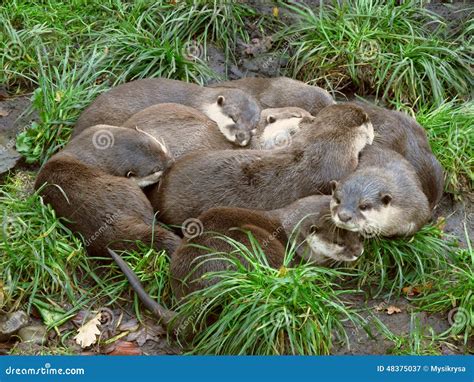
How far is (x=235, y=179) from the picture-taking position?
5.32m

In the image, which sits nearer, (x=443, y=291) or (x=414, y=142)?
(x=443, y=291)

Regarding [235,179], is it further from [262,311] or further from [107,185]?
[262,311]

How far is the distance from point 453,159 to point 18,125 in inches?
110

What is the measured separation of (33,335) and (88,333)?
0.27 meters

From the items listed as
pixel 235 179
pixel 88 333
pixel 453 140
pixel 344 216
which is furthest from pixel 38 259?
pixel 453 140

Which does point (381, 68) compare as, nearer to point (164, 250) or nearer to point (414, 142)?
point (414, 142)

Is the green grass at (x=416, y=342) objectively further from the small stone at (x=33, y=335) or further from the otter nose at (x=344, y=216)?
the small stone at (x=33, y=335)

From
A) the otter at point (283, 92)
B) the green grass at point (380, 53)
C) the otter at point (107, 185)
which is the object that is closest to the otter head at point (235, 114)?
the otter at point (283, 92)

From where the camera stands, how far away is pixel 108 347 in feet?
16.3

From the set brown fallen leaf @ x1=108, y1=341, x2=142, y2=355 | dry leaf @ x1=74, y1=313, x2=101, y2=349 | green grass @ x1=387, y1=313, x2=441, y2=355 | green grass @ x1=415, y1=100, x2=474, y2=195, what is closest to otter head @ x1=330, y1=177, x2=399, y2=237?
green grass @ x1=387, y1=313, x2=441, y2=355

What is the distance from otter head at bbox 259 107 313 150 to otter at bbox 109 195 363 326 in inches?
25.4

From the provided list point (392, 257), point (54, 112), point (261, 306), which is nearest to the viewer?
point (261, 306)

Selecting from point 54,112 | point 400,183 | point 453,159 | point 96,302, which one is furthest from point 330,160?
point 54,112

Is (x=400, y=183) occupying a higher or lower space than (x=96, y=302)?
higher
